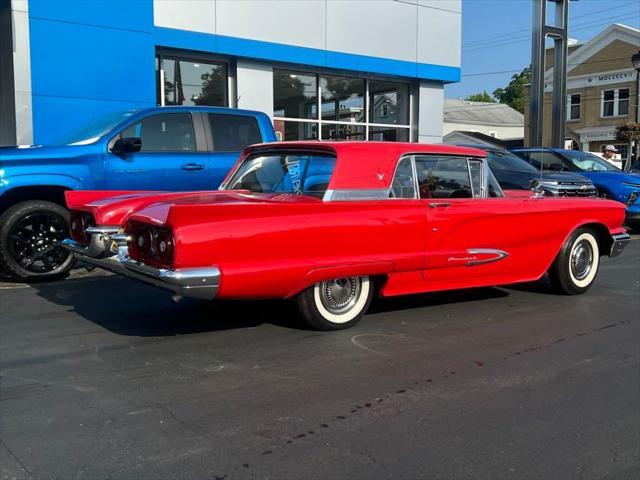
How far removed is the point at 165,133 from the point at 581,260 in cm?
508

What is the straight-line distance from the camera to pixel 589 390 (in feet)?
13.3

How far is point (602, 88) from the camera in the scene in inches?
1554

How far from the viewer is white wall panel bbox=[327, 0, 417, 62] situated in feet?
48.2

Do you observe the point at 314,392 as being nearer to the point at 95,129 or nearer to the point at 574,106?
the point at 95,129

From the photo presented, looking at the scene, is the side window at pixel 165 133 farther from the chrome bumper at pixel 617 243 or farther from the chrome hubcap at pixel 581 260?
the chrome bumper at pixel 617 243

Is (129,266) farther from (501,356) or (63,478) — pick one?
(501,356)

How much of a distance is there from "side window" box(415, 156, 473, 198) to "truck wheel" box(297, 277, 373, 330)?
1.03 meters

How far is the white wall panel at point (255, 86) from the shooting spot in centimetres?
1363

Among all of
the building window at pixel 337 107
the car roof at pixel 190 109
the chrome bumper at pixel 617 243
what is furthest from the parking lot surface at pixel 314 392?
the building window at pixel 337 107

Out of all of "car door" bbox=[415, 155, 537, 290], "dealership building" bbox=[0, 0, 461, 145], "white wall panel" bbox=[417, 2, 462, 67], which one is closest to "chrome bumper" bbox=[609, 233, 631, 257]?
"car door" bbox=[415, 155, 537, 290]

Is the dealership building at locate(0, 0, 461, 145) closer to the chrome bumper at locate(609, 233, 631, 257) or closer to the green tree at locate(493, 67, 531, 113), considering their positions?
the chrome bumper at locate(609, 233, 631, 257)

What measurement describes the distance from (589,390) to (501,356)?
767 mm

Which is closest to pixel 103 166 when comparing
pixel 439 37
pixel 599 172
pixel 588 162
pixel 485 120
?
pixel 599 172

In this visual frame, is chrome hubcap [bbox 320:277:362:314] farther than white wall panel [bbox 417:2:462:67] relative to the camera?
No
